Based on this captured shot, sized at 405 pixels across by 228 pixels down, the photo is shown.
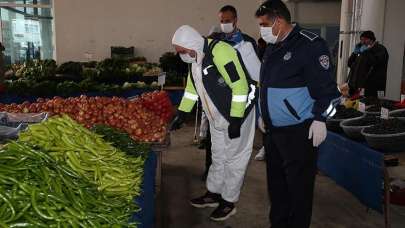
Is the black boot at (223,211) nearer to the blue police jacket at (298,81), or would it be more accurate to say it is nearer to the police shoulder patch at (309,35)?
the blue police jacket at (298,81)

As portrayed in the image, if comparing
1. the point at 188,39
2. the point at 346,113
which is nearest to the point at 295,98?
the point at 188,39

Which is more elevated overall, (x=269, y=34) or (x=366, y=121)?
(x=269, y=34)

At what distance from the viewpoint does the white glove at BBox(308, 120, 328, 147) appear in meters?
2.55

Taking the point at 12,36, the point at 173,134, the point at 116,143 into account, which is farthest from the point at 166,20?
the point at 116,143

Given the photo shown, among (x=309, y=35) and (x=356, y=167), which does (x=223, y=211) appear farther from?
(x=309, y=35)

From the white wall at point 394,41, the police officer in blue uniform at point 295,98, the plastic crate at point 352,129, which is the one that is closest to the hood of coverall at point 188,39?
the police officer in blue uniform at point 295,98

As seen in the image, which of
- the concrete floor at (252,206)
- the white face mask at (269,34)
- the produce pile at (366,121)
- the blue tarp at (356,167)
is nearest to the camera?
the white face mask at (269,34)

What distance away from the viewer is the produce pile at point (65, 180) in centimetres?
144

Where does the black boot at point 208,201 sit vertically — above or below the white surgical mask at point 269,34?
below

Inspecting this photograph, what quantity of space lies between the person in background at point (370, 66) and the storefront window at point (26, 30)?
892 cm

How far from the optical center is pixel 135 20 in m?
11.7

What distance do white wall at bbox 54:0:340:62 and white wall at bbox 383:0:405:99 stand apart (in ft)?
16.4

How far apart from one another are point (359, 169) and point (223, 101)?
1364 millimetres

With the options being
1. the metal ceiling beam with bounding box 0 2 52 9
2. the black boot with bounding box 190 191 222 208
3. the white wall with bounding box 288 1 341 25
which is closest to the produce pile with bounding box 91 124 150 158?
the black boot with bounding box 190 191 222 208
